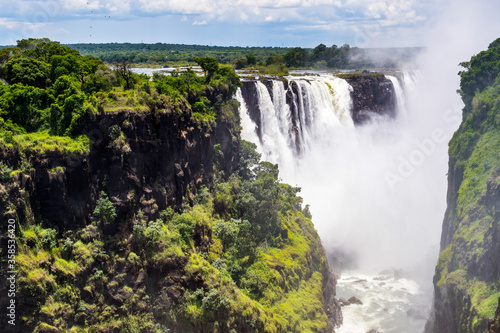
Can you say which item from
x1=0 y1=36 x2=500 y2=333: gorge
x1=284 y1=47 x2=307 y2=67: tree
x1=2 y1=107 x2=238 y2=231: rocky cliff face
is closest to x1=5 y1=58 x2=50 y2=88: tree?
x1=0 y1=36 x2=500 y2=333: gorge

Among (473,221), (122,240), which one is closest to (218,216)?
(122,240)

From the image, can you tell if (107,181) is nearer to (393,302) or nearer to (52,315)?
(52,315)

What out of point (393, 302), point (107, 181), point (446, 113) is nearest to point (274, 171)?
point (393, 302)

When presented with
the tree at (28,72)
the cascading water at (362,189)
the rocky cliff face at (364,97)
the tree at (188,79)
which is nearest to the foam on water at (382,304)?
the cascading water at (362,189)

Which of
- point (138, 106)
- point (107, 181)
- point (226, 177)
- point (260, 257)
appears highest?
point (138, 106)

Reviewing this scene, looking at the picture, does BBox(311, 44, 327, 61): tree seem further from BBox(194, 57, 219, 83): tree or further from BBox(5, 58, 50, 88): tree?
BBox(5, 58, 50, 88): tree

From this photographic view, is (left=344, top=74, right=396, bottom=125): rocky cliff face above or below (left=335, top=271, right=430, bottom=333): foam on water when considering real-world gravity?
above

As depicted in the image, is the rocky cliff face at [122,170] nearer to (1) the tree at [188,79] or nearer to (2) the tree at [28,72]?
(1) the tree at [188,79]

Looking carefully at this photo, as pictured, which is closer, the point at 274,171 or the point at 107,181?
the point at 107,181
